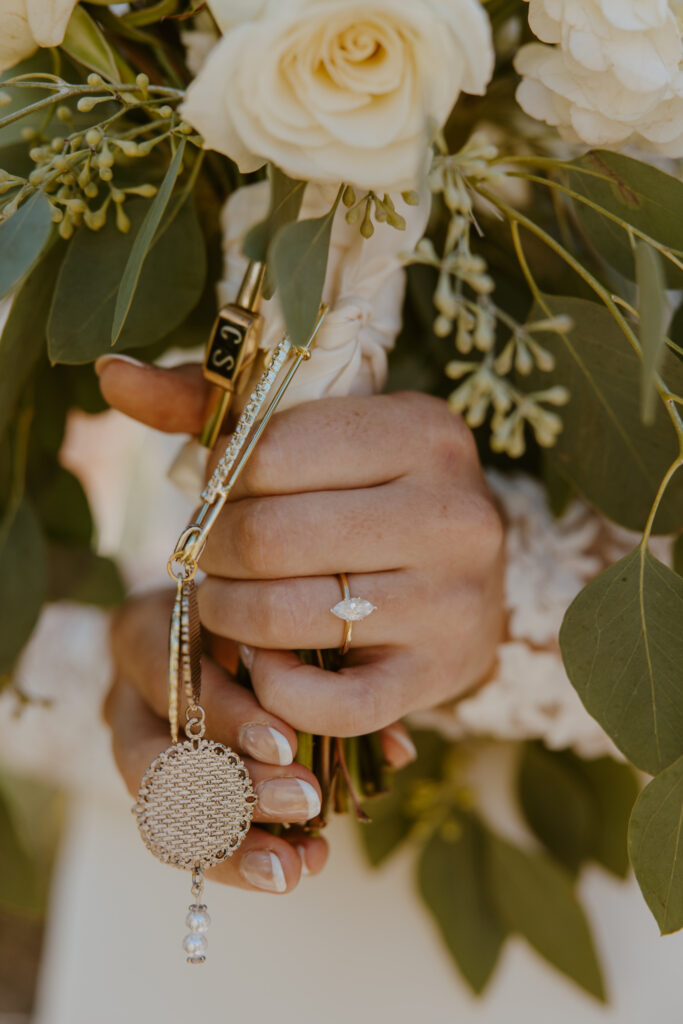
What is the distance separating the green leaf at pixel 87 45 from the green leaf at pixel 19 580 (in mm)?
380

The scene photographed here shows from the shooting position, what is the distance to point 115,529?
138 cm

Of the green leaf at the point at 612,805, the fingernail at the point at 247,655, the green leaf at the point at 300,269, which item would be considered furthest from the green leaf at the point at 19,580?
the green leaf at the point at 612,805

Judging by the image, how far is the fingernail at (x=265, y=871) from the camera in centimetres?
53

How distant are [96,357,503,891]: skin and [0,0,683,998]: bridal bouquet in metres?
0.05

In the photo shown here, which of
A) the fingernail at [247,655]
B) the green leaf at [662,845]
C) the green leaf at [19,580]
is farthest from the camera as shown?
the green leaf at [19,580]

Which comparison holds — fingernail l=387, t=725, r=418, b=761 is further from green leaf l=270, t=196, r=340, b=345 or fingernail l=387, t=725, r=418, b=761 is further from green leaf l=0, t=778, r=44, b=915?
green leaf l=0, t=778, r=44, b=915

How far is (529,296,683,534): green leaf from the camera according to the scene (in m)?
0.56

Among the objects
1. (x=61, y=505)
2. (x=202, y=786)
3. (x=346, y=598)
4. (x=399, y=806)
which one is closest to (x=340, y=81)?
(x=346, y=598)

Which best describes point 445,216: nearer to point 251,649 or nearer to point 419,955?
point 251,649

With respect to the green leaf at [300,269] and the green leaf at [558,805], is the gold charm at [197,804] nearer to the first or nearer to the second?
the green leaf at [300,269]

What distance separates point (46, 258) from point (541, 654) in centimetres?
54

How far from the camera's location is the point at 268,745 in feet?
1.75

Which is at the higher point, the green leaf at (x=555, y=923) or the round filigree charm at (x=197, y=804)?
the round filigree charm at (x=197, y=804)

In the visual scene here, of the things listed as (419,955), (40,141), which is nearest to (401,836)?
(419,955)
